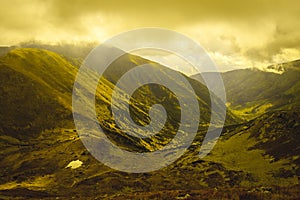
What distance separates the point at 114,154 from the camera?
148250 millimetres

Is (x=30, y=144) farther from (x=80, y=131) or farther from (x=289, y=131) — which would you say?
(x=289, y=131)

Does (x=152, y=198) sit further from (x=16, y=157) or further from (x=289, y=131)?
(x=16, y=157)

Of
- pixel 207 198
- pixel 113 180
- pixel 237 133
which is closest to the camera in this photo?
pixel 207 198

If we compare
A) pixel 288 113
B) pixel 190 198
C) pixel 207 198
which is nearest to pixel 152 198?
pixel 190 198

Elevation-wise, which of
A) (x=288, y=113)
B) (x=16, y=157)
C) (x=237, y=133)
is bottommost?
(x=16, y=157)

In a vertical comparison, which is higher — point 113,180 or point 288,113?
point 288,113

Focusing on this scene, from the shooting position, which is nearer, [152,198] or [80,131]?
[152,198]

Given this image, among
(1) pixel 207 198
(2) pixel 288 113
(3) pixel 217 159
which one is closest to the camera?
(1) pixel 207 198

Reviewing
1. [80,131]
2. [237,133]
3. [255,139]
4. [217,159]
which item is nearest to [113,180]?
[217,159]

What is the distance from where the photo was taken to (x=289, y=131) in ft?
439

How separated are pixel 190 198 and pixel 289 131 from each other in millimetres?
113810

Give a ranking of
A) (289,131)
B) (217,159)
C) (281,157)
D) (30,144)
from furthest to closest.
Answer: (30,144) < (289,131) < (217,159) < (281,157)

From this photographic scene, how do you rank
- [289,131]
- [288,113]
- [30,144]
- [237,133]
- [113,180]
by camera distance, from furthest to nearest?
[30,144]
[237,133]
[288,113]
[289,131]
[113,180]

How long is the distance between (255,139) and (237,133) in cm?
1821
